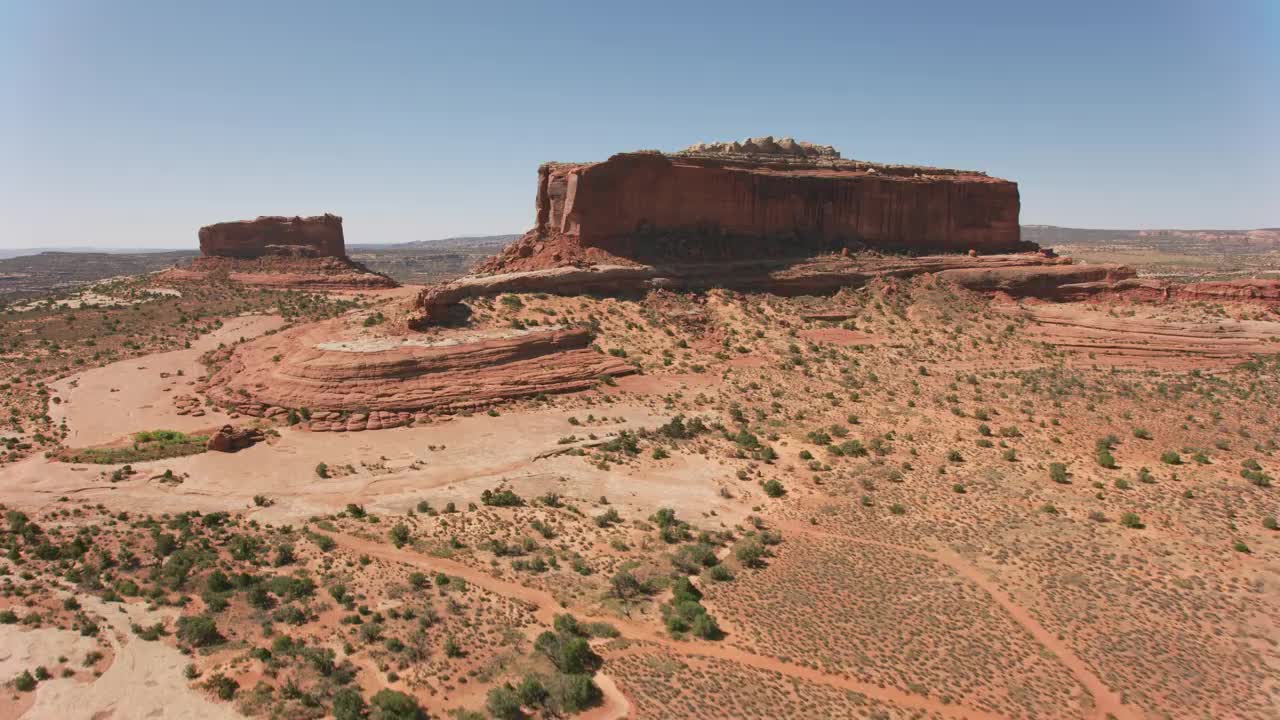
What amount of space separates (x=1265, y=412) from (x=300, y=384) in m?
38.2

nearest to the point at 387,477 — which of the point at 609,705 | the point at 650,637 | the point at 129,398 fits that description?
the point at 650,637

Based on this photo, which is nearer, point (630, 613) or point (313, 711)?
point (313, 711)

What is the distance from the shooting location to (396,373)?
97.1 feet

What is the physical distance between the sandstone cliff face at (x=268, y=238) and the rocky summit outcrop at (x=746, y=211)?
40815mm

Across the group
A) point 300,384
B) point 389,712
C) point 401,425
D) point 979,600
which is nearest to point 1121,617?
point 979,600

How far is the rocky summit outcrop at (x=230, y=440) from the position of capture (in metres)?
26.0

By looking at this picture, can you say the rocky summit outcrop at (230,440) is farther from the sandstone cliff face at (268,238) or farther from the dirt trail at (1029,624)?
the sandstone cliff face at (268,238)

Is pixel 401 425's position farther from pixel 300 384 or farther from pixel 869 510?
pixel 869 510

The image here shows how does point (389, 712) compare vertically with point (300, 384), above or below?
below

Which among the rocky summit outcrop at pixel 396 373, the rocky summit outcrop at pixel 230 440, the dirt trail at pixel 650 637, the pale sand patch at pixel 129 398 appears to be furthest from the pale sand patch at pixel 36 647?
the pale sand patch at pixel 129 398

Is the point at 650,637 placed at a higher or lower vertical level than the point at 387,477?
lower

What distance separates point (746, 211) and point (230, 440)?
104 feet

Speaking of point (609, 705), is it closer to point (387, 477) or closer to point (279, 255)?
point (387, 477)

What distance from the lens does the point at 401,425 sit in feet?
92.5
